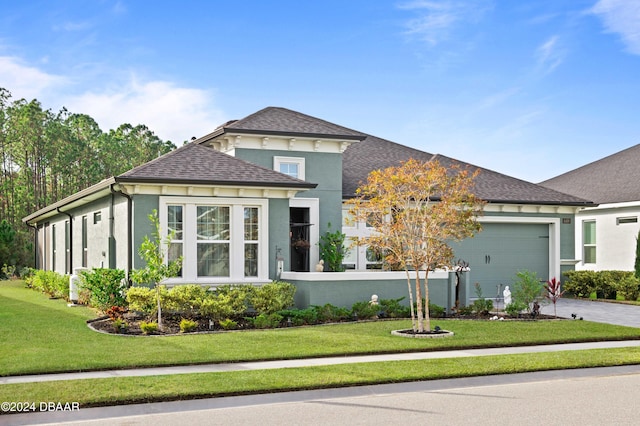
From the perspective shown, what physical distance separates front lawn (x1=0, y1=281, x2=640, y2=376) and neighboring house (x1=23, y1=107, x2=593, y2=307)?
237cm

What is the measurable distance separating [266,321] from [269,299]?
1075 mm

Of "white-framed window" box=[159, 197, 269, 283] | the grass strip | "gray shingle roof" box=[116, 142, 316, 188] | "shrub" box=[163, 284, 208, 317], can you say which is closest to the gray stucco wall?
"gray shingle roof" box=[116, 142, 316, 188]

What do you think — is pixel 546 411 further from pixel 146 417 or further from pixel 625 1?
pixel 625 1

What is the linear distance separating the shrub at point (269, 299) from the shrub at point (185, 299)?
3.97ft

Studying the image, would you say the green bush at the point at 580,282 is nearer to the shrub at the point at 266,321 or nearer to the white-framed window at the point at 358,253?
the white-framed window at the point at 358,253

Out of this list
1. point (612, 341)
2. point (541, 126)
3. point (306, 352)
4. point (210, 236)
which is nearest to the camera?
point (306, 352)

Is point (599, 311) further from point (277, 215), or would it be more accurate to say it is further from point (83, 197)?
point (83, 197)

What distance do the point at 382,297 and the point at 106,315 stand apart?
665 centimetres

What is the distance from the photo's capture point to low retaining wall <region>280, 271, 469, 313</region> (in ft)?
56.6

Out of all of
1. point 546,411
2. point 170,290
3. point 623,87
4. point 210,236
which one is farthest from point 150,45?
point 623,87

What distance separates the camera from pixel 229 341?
43.6 feet

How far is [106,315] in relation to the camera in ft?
53.7

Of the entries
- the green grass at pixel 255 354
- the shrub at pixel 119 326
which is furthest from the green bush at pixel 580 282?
the shrub at pixel 119 326

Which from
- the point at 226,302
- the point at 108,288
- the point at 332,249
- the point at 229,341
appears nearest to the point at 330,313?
the point at 226,302
